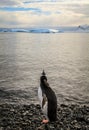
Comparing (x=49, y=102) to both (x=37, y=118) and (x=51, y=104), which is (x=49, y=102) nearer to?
(x=51, y=104)

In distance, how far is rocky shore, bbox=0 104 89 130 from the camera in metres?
15.4

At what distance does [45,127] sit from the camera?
15320 millimetres

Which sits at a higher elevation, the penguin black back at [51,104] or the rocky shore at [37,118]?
the penguin black back at [51,104]

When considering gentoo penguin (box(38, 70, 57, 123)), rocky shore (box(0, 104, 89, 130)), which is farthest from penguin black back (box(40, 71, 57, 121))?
rocky shore (box(0, 104, 89, 130))

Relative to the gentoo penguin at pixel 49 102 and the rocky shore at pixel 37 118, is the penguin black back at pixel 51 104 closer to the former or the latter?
the gentoo penguin at pixel 49 102

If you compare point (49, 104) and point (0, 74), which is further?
point (0, 74)

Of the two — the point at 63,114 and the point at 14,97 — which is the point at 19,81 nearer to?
the point at 14,97

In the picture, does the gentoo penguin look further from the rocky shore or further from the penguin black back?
the rocky shore

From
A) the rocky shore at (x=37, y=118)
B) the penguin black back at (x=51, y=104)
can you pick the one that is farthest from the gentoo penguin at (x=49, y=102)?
the rocky shore at (x=37, y=118)

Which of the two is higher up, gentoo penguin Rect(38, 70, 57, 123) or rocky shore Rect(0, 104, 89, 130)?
gentoo penguin Rect(38, 70, 57, 123)

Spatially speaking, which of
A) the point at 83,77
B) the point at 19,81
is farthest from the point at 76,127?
the point at 83,77

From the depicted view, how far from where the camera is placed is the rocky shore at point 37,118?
15.4 metres

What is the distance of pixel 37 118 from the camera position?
16.6 meters

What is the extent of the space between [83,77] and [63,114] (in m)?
15.3
